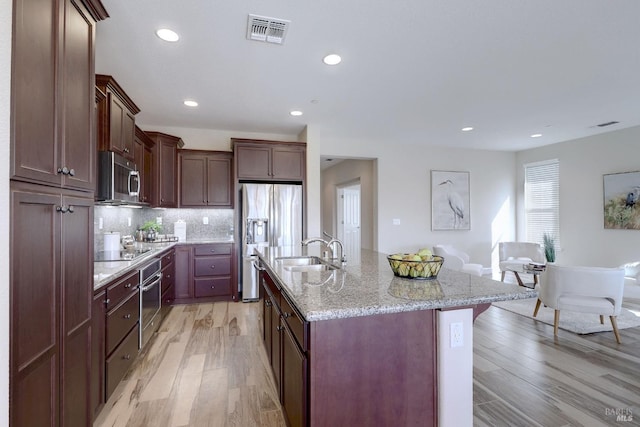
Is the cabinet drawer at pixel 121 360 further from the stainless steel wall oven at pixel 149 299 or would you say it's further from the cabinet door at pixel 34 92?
the cabinet door at pixel 34 92

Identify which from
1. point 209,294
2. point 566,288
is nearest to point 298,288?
point 566,288

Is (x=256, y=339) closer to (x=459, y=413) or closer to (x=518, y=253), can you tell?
(x=459, y=413)

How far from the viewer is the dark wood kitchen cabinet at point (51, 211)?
42.9 inches

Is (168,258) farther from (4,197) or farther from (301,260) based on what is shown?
(4,197)

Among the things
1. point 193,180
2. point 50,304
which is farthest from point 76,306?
Result: point 193,180

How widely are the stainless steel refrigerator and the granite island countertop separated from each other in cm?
260

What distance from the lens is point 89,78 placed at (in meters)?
1.65

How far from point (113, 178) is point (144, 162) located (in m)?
1.49

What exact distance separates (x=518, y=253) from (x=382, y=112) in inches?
155

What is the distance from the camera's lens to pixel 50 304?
4.18 ft

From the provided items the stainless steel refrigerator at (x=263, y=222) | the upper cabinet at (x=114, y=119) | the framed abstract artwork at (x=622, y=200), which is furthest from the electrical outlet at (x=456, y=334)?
the framed abstract artwork at (x=622, y=200)

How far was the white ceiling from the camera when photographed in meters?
2.08

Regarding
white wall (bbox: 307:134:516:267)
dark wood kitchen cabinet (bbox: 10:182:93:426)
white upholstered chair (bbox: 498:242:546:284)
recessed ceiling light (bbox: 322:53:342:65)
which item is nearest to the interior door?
white wall (bbox: 307:134:516:267)

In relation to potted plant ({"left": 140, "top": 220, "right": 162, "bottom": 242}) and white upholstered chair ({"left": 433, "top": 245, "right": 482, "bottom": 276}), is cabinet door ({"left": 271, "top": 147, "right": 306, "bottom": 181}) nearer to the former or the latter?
potted plant ({"left": 140, "top": 220, "right": 162, "bottom": 242})
